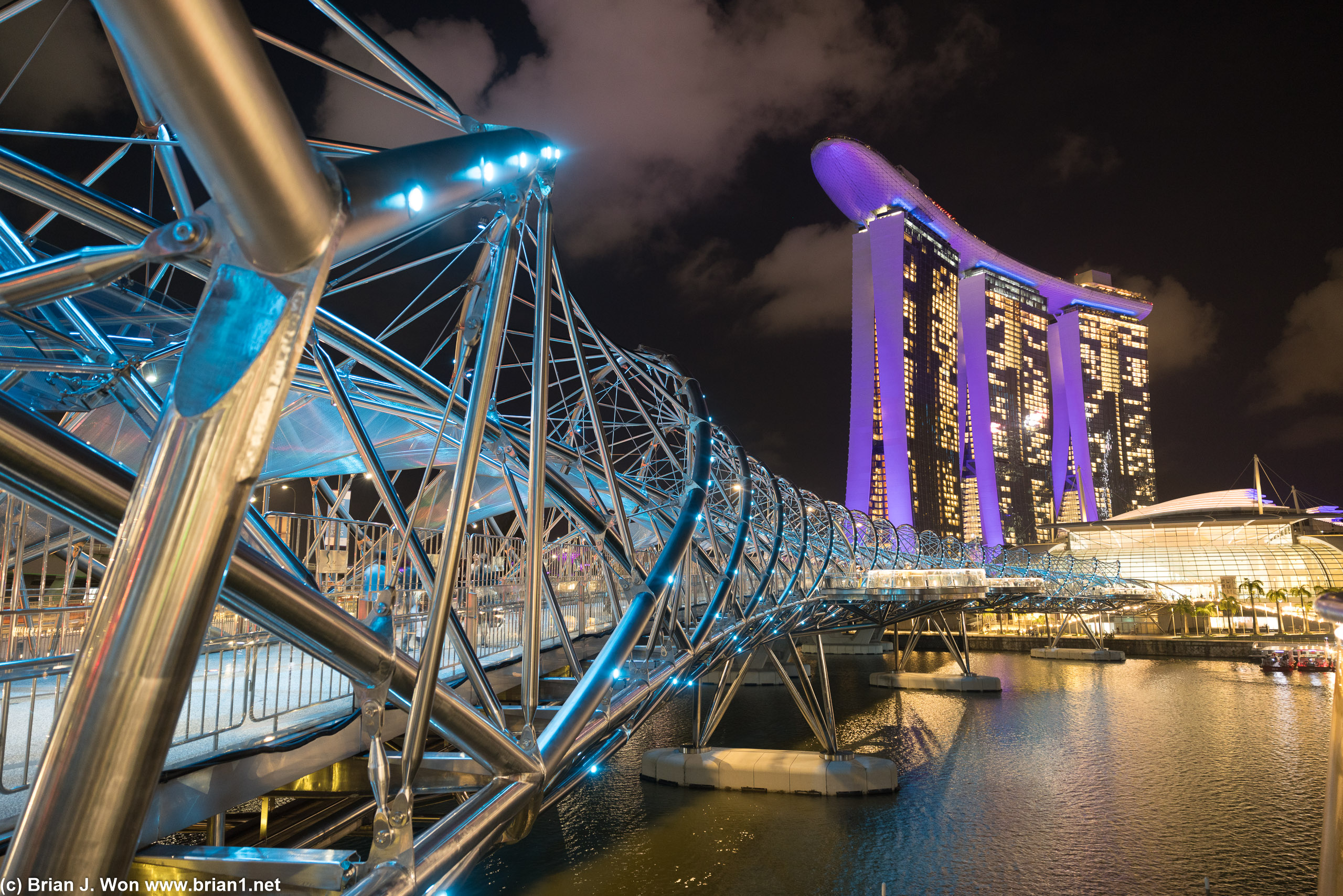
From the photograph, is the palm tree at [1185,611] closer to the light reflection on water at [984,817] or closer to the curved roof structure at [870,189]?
the light reflection on water at [984,817]

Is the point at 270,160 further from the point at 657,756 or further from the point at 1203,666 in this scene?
the point at 1203,666

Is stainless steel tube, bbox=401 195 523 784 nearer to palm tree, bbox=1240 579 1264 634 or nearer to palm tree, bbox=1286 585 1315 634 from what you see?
palm tree, bbox=1240 579 1264 634

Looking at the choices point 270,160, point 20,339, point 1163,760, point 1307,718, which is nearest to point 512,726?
point 20,339

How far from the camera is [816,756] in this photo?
73.9ft

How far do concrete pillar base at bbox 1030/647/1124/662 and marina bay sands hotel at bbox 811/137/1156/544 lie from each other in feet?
97.6

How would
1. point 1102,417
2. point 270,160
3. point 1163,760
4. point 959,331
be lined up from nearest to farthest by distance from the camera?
point 270,160 → point 1163,760 → point 959,331 → point 1102,417

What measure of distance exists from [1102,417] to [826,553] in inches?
6148

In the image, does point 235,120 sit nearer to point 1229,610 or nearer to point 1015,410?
point 1229,610

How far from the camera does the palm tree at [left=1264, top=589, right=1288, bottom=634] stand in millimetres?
62156

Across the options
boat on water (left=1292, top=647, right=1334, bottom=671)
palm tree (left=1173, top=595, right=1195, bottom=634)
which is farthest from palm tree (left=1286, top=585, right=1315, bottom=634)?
boat on water (left=1292, top=647, right=1334, bottom=671)

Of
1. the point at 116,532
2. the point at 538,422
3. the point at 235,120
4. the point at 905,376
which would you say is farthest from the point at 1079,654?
the point at 235,120

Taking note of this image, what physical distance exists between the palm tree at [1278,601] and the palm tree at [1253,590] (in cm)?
85

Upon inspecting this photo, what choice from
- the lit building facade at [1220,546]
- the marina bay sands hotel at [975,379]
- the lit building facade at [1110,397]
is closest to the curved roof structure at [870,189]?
the marina bay sands hotel at [975,379]

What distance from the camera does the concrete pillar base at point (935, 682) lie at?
4041 centimetres
